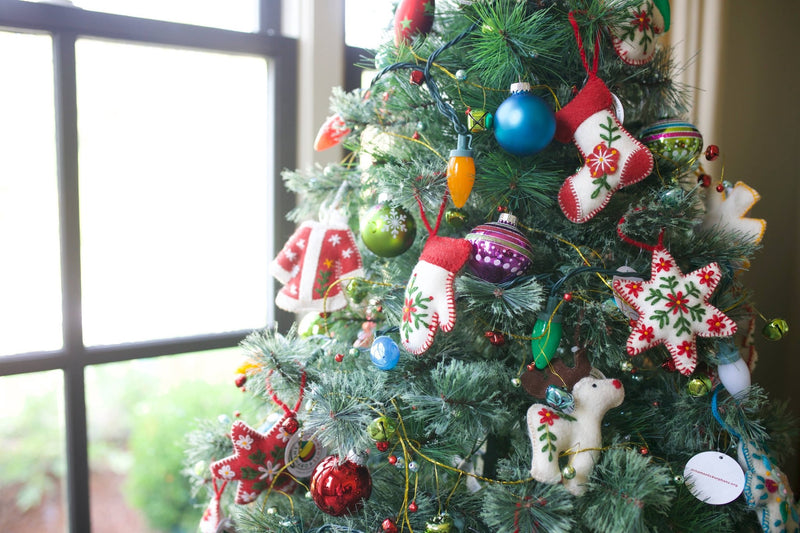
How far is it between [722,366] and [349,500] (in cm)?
56

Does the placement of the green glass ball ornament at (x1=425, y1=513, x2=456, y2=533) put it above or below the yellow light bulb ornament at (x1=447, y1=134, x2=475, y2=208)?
below

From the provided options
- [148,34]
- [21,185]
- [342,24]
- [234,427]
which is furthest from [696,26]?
[21,185]

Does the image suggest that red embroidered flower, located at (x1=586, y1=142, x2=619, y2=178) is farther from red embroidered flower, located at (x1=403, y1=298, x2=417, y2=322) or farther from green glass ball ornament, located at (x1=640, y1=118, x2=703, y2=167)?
red embroidered flower, located at (x1=403, y1=298, x2=417, y2=322)

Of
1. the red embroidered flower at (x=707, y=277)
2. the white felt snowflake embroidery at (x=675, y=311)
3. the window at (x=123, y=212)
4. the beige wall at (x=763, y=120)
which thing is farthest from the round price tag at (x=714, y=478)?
the window at (x=123, y=212)

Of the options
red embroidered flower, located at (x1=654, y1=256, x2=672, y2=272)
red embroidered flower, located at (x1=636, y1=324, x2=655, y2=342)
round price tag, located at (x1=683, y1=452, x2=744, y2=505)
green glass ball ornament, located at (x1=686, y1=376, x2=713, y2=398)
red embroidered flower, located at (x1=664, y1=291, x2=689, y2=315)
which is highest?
red embroidered flower, located at (x1=654, y1=256, x2=672, y2=272)

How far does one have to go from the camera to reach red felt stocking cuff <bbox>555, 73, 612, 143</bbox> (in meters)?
0.79

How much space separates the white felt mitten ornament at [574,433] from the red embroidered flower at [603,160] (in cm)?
28

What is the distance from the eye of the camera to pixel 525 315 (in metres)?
0.82

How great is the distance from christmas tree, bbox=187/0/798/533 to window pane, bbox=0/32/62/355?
0.56 metres

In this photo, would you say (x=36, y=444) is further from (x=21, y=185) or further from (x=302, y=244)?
(x=302, y=244)

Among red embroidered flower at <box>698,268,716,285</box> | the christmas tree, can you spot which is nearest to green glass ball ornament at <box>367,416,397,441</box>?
the christmas tree

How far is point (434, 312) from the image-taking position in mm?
749

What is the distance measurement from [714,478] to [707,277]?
0.27 metres

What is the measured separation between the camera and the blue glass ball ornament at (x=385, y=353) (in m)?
0.79
